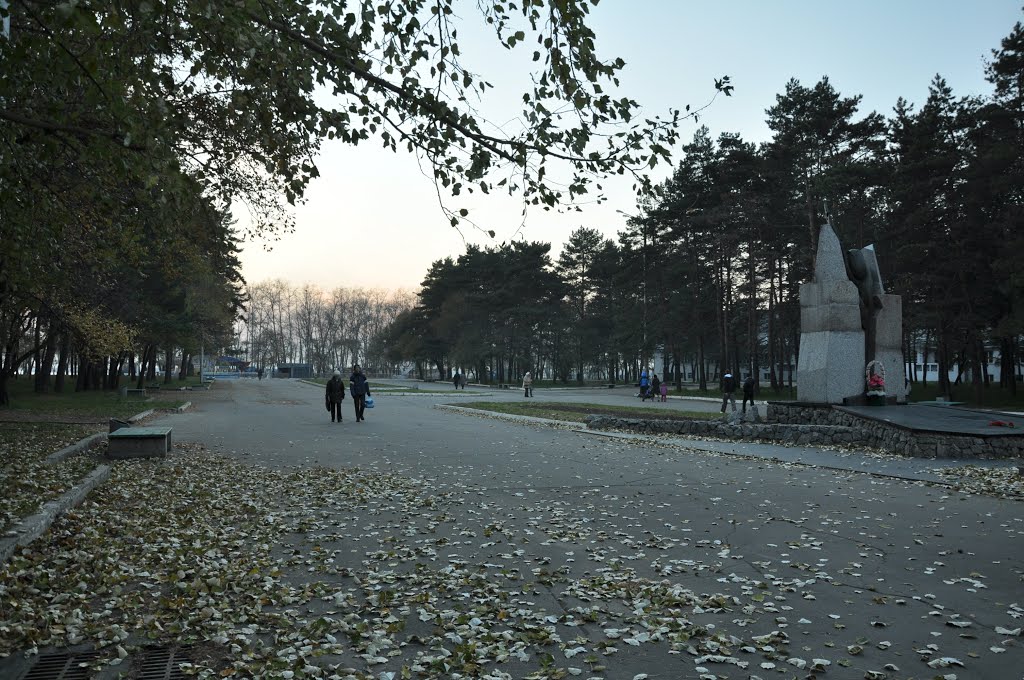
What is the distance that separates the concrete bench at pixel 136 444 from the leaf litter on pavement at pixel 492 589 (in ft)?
16.0

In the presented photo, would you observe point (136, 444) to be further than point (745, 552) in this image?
Yes

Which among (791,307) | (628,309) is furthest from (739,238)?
(628,309)

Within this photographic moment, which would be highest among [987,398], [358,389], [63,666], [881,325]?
[881,325]

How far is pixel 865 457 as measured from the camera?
14188 millimetres

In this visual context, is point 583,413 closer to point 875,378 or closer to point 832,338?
point 832,338

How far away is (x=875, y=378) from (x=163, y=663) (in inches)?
770

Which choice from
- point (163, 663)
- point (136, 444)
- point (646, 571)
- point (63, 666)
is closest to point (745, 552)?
point (646, 571)

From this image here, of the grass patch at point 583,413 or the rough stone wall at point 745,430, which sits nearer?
the rough stone wall at point 745,430

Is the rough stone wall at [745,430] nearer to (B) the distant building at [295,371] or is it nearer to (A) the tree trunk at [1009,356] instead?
(A) the tree trunk at [1009,356]

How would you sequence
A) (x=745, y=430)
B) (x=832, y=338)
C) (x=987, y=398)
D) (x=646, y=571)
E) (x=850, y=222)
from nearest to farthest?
1. (x=646, y=571)
2. (x=745, y=430)
3. (x=832, y=338)
4. (x=987, y=398)
5. (x=850, y=222)

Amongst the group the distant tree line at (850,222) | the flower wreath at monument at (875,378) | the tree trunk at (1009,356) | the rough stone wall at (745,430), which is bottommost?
the rough stone wall at (745,430)

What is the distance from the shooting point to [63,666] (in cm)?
408

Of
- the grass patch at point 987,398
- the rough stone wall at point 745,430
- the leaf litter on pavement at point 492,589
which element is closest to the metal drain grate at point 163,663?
the leaf litter on pavement at point 492,589

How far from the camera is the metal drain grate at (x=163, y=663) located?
396cm
